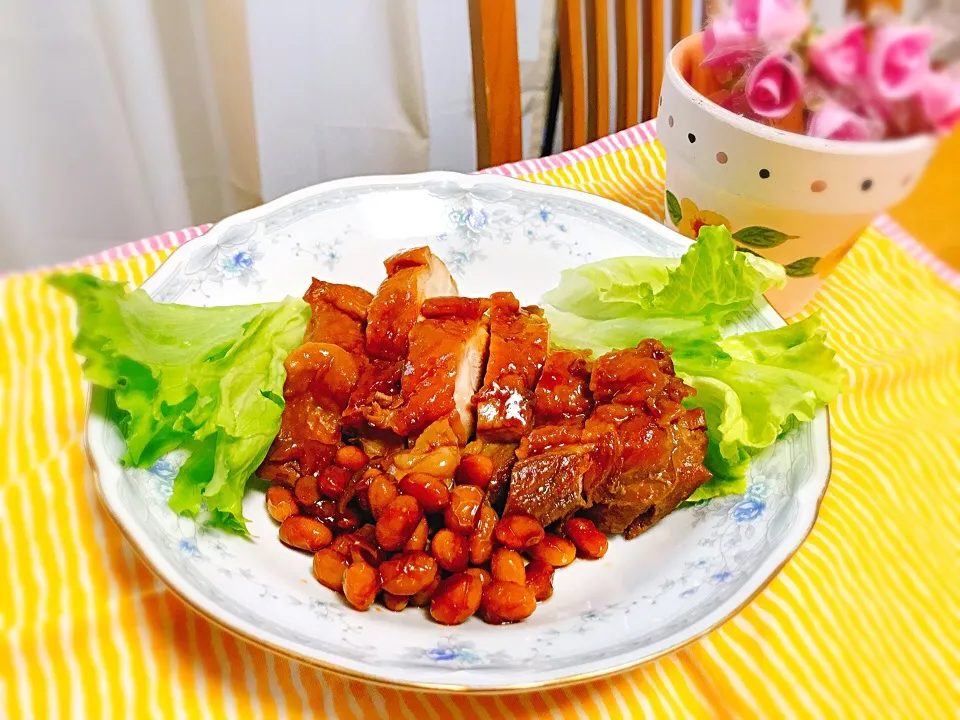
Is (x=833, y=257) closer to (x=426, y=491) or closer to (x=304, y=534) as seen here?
(x=426, y=491)

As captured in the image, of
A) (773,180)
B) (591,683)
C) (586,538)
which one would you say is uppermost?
(773,180)

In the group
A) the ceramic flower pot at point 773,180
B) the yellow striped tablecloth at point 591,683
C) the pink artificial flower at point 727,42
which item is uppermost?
the pink artificial flower at point 727,42

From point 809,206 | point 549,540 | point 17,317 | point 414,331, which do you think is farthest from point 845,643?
point 17,317

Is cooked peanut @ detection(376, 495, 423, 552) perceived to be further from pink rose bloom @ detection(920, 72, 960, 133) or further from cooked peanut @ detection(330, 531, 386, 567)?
pink rose bloom @ detection(920, 72, 960, 133)

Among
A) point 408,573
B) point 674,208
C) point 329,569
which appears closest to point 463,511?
point 408,573

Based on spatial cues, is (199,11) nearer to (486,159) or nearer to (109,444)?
(486,159)

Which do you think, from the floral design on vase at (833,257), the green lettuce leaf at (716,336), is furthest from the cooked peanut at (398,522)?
the floral design on vase at (833,257)

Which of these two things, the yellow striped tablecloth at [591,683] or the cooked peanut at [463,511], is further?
the cooked peanut at [463,511]

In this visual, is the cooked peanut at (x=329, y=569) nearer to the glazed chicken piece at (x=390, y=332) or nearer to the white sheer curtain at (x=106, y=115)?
the glazed chicken piece at (x=390, y=332)
